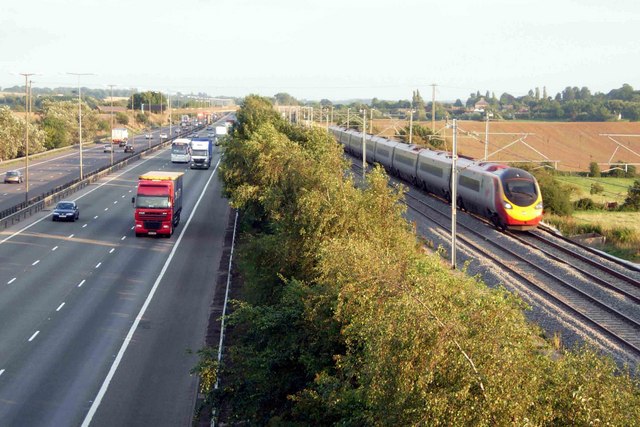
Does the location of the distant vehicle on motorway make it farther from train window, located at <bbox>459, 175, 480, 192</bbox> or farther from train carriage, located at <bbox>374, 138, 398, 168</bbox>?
train window, located at <bbox>459, 175, 480, 192</bbox>

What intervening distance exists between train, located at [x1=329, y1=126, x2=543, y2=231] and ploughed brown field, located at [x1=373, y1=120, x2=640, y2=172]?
45.4 meters

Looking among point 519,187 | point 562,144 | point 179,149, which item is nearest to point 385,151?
point 519,187

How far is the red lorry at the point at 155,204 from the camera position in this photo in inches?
1818

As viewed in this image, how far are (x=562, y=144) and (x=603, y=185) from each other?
39.8 meters

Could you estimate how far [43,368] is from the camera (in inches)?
974

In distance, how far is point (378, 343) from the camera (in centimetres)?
1008

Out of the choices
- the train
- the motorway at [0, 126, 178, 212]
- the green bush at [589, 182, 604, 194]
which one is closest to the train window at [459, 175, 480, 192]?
the train

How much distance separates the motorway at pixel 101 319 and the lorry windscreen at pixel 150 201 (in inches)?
87.1

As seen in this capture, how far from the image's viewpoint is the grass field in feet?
227

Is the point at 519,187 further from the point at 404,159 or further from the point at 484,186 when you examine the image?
the point at 404,159

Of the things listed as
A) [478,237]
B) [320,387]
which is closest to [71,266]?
[478,237]

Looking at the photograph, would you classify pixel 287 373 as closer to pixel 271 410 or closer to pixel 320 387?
pixel 271 410

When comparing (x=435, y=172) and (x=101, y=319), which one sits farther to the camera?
(x=435, y=172)

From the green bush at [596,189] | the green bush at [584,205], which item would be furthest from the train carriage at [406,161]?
the green bush at [596,189]
